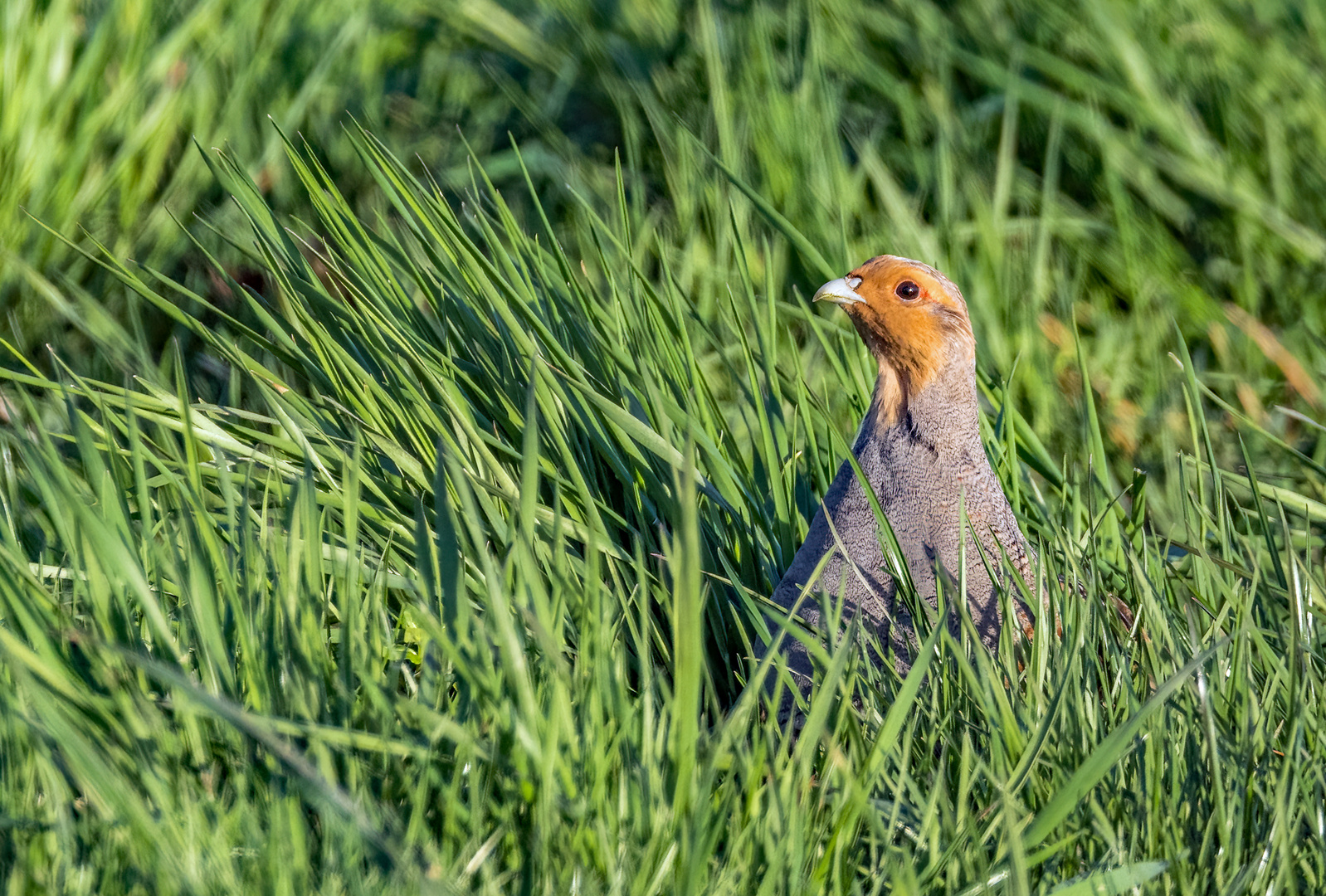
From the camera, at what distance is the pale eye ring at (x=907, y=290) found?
195 centimetres

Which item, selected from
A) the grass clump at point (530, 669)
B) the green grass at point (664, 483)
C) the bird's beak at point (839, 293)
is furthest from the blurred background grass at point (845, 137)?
the grass clump at point (530, 669)

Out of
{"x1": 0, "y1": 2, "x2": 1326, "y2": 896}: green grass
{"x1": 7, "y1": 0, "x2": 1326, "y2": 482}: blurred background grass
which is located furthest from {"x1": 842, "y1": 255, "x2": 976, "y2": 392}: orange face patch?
Result: {"x1": 7, "y1": 0, "x2": 1326, "y2": 482}: blurred background grass

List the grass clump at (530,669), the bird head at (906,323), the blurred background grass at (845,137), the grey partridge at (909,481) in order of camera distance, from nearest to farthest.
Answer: the grass clump at (530,669), the grey partridge at (909,481), the bird head at (906,323), the blurred background grass at (845,137)

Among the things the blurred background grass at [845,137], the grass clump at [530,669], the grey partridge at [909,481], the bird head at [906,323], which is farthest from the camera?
the blurred background grass at [845,137]

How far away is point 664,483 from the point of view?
6.07ft

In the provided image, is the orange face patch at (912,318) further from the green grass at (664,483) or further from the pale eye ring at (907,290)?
the green grass at (664,483)

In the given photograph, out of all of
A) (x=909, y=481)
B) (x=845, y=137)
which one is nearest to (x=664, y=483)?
(x=909, y=481)

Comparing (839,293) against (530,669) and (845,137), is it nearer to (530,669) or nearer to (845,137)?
(530,669)

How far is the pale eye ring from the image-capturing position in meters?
1.95

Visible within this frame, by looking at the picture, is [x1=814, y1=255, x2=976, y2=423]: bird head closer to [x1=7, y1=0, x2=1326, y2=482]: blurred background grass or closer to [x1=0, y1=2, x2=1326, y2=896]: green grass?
[x1=0, y1=2, x2=1326, y2=896]: green grass

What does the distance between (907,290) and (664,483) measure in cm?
49

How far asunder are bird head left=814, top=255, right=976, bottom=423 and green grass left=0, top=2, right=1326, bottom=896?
0.43ft

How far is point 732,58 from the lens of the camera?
303 cm

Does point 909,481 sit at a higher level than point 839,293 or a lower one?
lower
